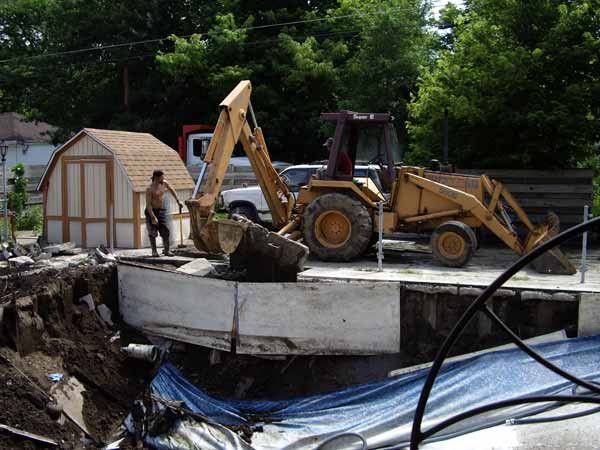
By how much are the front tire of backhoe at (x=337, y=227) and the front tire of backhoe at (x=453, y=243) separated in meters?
1.21

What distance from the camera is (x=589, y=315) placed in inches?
378

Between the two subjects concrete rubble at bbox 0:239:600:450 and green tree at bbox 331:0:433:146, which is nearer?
concrete rubble at bbox 0:239:600:450

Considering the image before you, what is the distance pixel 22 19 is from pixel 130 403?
36.3 metres

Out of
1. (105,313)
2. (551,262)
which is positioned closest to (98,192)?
(105,313)

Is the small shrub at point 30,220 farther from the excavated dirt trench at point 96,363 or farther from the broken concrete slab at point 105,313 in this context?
the broken concrete slab at point 105,313

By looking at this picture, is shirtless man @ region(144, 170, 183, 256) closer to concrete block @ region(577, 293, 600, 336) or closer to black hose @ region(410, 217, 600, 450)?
concrete block @ region(577, 293, 600, 336)

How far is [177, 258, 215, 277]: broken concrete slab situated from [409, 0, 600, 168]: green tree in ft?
21.2

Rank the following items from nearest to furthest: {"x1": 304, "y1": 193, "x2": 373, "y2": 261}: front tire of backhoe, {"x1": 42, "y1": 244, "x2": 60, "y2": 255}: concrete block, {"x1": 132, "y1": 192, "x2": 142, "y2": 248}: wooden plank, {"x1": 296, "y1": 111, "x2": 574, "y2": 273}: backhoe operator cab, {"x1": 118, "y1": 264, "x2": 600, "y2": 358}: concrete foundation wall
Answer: {"x1": 118, "y1": 264, "x2": 600, "y2": 358}: concrete foundation wall
{"x1": 296, "y1": 111, "x2": 574, "y2": 273}: backhoe operator cab
{"x1": 304, "y1": 193, "x2": 373, "y2": 261}: front tire of backhoe
{"x1": 42, "y1": 244, "x2": 60, "y2": 255}: concrete block
{"x1": 132, "y1": 192, "x2": 142, "y2": 248}: wooden plank

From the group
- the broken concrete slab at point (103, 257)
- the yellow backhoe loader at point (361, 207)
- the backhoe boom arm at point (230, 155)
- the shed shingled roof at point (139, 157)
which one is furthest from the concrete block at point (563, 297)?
the shed shingled roof at point (139, 157)

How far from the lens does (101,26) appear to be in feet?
99.8

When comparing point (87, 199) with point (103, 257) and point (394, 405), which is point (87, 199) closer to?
point (103, 257)

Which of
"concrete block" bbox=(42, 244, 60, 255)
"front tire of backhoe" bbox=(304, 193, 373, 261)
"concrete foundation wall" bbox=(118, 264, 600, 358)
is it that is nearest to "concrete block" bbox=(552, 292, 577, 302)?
"concrete foundation wall" bbox=(118, 264, 600, 358)

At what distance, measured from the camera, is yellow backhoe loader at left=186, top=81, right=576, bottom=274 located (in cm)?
1191

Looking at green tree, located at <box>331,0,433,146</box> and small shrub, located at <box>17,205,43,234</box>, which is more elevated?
green tree, located at <box>331,0,433,146</box>
